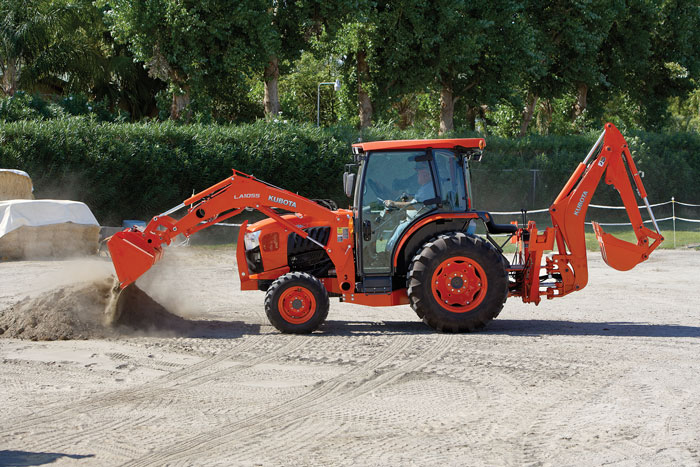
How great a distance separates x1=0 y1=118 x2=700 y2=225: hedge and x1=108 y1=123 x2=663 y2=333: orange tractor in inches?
493

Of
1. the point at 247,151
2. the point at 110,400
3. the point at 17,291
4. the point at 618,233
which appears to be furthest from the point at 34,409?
the point at 618,233

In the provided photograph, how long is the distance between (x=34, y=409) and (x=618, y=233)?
68.7 feet

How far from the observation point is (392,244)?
9.30 m

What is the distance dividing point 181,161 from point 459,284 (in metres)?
15.1

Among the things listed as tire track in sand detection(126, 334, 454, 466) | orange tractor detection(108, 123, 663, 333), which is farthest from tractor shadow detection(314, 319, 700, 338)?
tire track in sand detection(126, 334, 454, 466)

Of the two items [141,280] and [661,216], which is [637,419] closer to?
[141,280]

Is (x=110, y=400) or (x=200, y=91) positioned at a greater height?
(x=200, y=91)

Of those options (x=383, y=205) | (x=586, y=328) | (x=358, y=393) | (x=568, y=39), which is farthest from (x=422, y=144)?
(x=568, y=39)

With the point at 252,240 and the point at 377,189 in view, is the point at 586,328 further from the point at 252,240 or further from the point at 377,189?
the point at 252,240

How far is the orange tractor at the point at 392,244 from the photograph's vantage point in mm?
9086

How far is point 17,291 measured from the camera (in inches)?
493

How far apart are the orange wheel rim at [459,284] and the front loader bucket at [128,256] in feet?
10.8

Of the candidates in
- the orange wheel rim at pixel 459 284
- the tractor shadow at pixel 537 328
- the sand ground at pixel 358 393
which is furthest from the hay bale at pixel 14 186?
the orange wheel rim at pixel 459 284

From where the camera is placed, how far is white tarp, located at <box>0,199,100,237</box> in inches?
642
